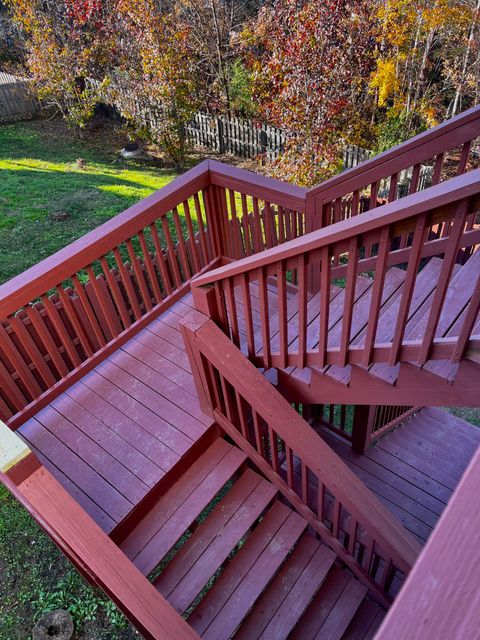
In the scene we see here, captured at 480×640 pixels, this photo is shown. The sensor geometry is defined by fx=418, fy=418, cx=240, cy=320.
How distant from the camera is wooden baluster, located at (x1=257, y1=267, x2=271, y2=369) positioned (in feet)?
6.85

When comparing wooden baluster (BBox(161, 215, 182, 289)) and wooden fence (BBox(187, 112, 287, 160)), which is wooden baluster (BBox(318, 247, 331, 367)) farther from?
wooden fence (BBox(187, 112, 287, 160))

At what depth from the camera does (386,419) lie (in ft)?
13.9

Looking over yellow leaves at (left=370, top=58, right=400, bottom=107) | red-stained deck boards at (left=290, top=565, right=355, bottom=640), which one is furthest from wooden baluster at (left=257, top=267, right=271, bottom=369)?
yellow leaves at (left=370, top=58, right=400, bottom=107)

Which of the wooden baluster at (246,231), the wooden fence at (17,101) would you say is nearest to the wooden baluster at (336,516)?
the wooden baluster at (246,231)

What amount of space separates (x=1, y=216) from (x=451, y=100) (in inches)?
389

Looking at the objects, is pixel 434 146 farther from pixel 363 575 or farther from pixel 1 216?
pixel 1 216

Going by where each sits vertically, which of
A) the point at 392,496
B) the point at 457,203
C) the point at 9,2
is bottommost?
the point at 392,496

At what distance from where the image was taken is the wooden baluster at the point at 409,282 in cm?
147

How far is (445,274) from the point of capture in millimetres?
1585

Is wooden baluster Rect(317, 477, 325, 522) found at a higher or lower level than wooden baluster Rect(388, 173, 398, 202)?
lower

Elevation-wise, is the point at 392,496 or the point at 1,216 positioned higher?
the point at 1,216

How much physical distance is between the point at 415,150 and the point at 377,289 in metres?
1.25

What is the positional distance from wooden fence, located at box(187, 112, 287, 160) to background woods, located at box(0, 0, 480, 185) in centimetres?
32

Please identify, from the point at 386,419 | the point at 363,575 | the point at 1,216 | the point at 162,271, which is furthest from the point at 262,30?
the point at 363,575
